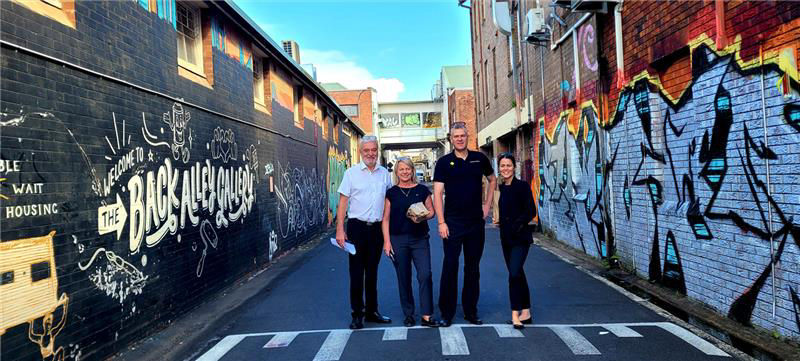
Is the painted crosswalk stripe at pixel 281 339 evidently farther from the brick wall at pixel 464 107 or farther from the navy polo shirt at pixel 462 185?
the brick wall at pixel 464 107

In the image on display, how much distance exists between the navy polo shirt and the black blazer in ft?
0.80

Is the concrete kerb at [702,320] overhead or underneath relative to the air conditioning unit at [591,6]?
underneath

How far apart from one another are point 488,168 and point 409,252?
115cm

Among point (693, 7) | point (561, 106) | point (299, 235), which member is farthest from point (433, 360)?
point (299, 235)

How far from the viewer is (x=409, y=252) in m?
5.38

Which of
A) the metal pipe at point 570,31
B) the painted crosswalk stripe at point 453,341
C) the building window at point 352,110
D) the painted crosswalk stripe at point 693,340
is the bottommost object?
the painted crosswalk stripe at point 693,340

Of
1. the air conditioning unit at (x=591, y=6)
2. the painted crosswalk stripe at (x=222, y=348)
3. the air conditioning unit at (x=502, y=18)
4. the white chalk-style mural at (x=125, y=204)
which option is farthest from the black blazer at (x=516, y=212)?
the air conditioning unit at (x=502, y=18)

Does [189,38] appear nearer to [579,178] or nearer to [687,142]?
[687,142]

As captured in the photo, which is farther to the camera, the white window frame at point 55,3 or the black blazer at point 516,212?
the black blazer at point 516,212

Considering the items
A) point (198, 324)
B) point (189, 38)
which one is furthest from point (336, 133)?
point (198, 324)

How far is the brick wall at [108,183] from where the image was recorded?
3.70 m

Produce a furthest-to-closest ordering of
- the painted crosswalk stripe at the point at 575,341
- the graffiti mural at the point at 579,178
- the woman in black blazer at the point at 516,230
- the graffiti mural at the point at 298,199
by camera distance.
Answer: the graffiti mural at the point at 298,199, the graffiti mural at the point at 579,178, the woman in black blazer at the point at 516,230, the painted crosswalk stripe at the point at 575,341

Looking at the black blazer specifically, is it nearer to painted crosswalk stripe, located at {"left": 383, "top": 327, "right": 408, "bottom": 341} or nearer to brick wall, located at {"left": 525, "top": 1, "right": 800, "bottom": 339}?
painted crosswalk stripe, located at {"left": 383, "top": 327, "right": 408, "bottom": 341}

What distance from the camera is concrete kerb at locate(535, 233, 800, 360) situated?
13.6 ft
